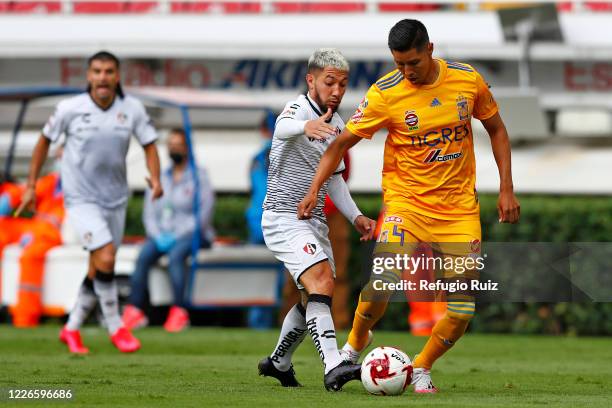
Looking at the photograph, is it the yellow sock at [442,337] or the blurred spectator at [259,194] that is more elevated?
the yellow sock at [442,337]

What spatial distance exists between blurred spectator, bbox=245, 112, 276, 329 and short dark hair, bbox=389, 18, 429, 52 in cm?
785

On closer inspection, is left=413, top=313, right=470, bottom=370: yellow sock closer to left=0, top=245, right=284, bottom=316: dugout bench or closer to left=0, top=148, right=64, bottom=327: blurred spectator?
left=0, top=245, right=284, bottom=316: dugout bench

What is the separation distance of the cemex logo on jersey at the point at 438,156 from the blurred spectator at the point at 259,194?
7558 millimetres

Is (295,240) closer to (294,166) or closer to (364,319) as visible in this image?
(294,166)

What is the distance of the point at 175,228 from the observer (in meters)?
17.7

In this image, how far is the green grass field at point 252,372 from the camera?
901 centimetres

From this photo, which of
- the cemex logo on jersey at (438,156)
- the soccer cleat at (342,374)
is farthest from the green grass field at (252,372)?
the cemex logo on jersey at (438,156)

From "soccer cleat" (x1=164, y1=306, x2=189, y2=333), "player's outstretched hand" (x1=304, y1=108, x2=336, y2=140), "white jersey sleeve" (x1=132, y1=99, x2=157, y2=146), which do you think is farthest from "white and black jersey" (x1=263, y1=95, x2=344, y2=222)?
"soccer cleat" (x1=164, y1=306, x2=189, y2=333)

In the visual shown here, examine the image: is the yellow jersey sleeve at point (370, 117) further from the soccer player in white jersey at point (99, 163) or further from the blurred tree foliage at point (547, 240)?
the blurred tree foliage at point (547, 240)

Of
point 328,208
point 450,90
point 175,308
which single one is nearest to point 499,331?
point 328,208

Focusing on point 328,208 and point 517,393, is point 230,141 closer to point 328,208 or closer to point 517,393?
point 328,208

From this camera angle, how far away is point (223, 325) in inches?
750

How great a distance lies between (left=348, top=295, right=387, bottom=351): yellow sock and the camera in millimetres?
9758

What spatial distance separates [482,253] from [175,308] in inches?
308
